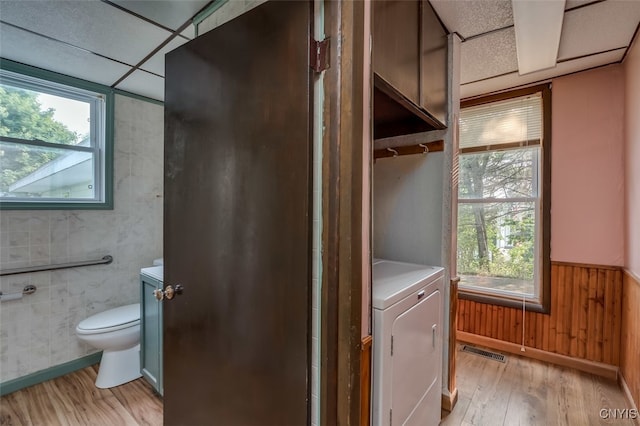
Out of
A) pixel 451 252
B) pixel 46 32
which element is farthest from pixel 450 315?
pixel 46 32

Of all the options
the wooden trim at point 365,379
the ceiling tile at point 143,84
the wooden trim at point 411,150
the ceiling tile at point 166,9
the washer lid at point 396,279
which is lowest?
the wooden trim at point 365,379

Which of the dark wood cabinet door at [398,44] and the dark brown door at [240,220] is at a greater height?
the dark wood cabinet door at [398,44]

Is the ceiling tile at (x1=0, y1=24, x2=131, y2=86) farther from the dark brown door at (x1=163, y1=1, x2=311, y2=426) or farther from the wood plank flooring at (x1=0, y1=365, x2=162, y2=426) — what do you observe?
the wood plank flooring at (x1=0, y1=365, x2=162, y2=426)

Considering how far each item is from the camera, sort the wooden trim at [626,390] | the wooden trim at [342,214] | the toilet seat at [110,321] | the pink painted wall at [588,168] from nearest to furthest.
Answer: the wooden trim at [342,214] → the wooden trim at [626,390] → the toilet seat at [110,321] → the pink painted wall at [588,168]

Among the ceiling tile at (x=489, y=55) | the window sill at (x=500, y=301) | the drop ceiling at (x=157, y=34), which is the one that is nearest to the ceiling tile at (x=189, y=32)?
the drop ceiling at (x=157, y=34)

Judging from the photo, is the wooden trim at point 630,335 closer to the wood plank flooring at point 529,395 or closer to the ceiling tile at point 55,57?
the wood plank flooring at point 529,395

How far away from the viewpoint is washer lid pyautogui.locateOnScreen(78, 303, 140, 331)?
2.02m

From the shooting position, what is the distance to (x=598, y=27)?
1759mm

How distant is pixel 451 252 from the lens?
1.86m

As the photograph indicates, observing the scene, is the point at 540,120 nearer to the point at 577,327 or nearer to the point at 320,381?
the point at 577,327

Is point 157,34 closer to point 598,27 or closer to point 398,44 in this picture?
point 398,44

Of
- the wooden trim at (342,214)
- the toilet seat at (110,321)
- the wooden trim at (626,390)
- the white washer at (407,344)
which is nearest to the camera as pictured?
the wooden trim at (342,214)

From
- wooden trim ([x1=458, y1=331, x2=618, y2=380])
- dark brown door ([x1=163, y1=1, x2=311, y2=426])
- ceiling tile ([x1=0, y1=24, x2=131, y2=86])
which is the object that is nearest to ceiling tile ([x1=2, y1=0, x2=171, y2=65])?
ceiling tile ([x1=0, y1=24, x2=131, y2=86])

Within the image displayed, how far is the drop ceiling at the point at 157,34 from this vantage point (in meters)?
1.55
